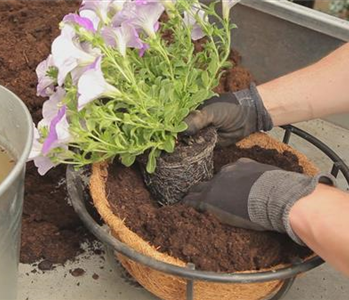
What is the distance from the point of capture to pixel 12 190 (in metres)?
1.05

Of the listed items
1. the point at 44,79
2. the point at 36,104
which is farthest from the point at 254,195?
the point at 36,104

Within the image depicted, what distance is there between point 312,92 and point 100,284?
0.64 metres

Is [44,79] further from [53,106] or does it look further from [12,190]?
[12,190]

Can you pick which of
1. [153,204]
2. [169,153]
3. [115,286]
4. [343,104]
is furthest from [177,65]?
[115,286]

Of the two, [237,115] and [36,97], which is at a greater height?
[237,115]

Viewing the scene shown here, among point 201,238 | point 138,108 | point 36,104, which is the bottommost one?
point 36,104

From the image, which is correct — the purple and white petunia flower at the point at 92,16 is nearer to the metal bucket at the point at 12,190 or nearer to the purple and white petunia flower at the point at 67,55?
the purple and white petunia flower at the point at 67,55

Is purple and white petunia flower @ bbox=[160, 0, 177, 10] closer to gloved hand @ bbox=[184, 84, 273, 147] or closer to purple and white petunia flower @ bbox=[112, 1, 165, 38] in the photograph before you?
purple and white petunia flower @ bbox=[112, 1, 165, 38]

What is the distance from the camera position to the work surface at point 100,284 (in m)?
1.51

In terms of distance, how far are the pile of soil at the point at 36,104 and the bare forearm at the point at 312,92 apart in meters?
0.55

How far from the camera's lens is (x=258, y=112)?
1.47m

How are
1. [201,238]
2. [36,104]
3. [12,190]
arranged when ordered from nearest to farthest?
[12,190]
[201,238]
[36,104]

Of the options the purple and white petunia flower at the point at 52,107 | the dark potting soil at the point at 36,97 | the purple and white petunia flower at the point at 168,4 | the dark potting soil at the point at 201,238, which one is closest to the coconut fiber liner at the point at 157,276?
the dark potting soil at the point at 201,238

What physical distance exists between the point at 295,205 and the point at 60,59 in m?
0.48
